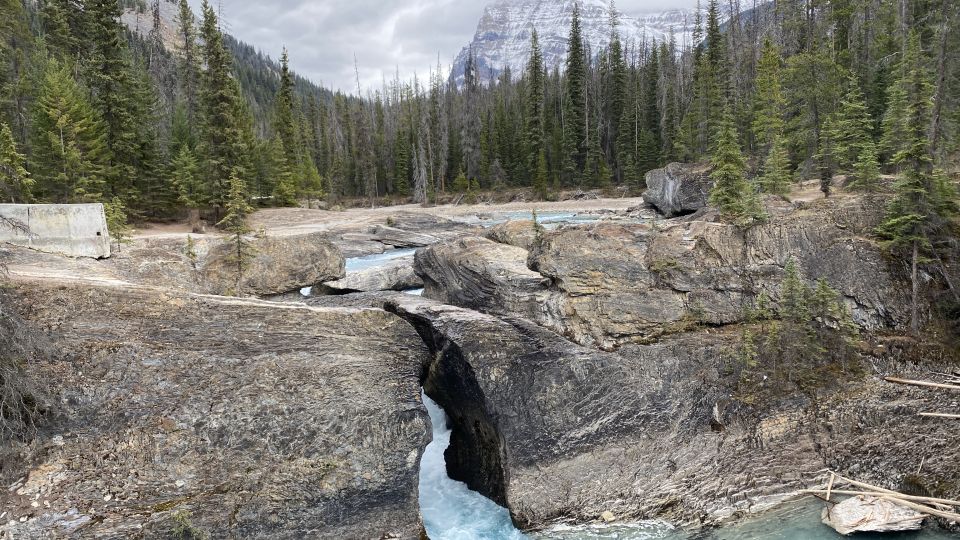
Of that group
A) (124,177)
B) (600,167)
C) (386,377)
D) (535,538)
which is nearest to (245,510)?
(386,377)

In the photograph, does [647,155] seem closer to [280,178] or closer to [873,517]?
[280,178]

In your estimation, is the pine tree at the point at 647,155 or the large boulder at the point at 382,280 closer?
the large boulder at the point at 382,280

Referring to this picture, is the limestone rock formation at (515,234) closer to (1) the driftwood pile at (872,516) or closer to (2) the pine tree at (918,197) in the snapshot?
(2) the pine tree at (918,197)

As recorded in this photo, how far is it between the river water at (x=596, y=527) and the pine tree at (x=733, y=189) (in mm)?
8455

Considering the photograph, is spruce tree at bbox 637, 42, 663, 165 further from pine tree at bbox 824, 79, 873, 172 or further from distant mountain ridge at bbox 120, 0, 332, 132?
distant mountain ridge at bbox 120, 0, 332, 132

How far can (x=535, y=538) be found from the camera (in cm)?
1247

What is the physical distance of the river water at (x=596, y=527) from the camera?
11.8 m

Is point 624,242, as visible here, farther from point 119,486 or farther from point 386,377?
point 119,486

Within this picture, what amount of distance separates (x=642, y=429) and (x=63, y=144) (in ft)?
97.1

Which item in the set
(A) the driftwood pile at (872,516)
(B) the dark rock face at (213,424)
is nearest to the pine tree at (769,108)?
(A) the driftwood pile at (872,516)

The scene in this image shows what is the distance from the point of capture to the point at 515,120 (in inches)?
2874

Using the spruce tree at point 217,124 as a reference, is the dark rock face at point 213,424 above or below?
below

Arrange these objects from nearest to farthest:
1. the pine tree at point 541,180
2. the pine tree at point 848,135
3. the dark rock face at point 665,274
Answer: the dark rock face at point 665,274, the pine tree at point 848,135, the pine tree at point 541,180

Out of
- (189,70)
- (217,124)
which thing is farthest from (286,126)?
(217,124)
